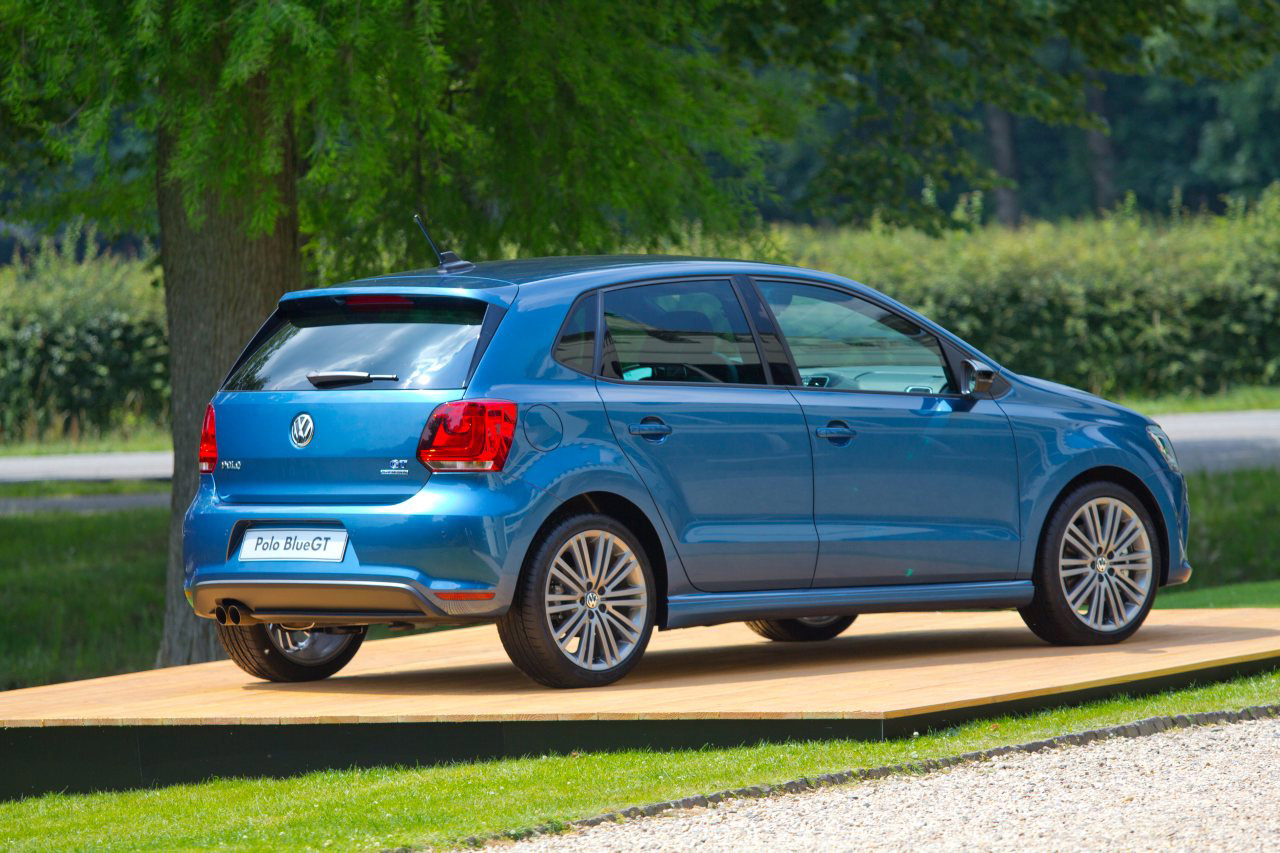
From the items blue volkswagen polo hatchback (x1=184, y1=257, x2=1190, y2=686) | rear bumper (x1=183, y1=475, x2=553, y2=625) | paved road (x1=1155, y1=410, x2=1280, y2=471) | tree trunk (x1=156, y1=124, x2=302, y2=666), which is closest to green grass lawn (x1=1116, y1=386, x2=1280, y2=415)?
paved road (x1=1155, y1=410, x2=1280, y2=471)

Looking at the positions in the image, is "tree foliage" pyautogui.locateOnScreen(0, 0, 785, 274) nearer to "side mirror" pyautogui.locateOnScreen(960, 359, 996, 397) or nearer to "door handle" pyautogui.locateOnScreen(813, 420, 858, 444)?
"door handle" pyautogui.locateOnScreen(813, 420, 858, 444)

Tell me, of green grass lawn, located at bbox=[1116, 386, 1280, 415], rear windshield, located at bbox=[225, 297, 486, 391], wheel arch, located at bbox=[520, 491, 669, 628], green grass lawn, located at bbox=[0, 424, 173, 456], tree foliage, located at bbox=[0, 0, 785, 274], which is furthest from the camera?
green grass lawn, located at bbox=[1116, 386, 1280, 415]

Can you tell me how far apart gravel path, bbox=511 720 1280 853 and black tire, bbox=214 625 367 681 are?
2.98 meters

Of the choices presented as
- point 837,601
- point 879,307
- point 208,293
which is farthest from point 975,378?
point 208,293

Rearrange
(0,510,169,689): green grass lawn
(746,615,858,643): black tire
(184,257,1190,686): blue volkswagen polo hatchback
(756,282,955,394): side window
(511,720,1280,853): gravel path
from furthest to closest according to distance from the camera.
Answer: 1. (0,510,169,689): green grass lawn
2. (746,615,858,643): black tire
3. (756,282,955,394): side window
4. (184,257,1190,686): blue volkswagen polo hatchback
5. (511,720,1280,853): gravel path

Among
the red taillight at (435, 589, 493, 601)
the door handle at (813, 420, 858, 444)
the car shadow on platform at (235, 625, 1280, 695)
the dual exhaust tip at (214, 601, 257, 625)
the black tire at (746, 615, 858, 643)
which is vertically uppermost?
the door handle at (813, 420, 858, 444)

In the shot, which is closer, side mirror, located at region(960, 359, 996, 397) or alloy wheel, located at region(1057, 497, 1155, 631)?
side mirror, located at region(960, 359, 996, 397)

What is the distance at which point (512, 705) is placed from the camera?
23.8 ft

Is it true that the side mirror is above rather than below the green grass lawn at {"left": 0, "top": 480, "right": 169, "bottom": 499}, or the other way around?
above

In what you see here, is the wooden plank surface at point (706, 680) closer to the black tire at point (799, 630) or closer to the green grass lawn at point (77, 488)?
the black tire at point (799, 630)

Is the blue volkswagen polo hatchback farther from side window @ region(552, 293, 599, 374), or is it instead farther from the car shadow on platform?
the car shadow on platform

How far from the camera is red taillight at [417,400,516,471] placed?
24.6 feet

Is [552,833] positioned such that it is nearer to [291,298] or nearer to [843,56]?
[291,298]

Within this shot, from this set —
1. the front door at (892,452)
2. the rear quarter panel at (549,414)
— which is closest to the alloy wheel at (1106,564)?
the front door at (892,452)
